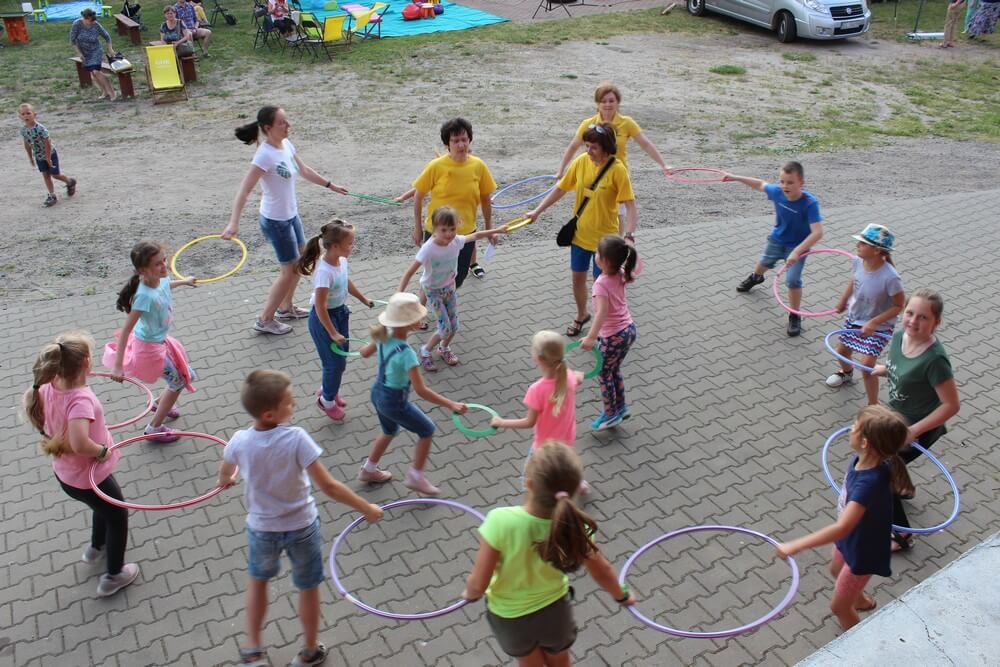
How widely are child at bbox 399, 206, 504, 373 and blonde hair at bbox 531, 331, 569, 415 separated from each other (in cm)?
196

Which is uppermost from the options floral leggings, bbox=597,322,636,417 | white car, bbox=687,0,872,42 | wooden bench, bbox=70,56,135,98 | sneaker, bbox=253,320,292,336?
white car, bbox=687,0,872,42

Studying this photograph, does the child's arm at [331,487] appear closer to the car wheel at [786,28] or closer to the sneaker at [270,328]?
the sneaker at [270,328]

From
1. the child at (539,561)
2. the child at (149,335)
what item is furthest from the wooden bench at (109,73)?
the child at (539,561)

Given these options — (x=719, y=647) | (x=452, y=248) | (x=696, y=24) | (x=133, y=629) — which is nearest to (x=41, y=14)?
(x=696, y=24)

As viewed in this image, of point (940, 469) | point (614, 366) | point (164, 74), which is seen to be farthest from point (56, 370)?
point (164, 74)

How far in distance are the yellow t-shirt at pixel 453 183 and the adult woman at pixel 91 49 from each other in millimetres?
11895

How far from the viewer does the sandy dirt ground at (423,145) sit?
1071cm

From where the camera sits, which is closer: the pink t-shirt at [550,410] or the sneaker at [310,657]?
the sneaker at [310,657]

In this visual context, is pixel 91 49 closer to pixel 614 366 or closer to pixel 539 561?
pixel 614 366

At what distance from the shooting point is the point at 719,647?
4.95 meters

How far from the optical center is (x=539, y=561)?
3.79 metres

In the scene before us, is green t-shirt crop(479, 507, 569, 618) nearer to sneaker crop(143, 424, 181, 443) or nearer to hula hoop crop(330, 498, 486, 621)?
hula hoop crop(330, 498, 486, 621)

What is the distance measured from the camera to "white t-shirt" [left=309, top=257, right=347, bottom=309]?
21.1 ft

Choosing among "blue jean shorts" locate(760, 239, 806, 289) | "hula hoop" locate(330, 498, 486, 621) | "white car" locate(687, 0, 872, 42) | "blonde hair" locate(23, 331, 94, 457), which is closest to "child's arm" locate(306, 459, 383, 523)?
"hula hoop" locate(330, 498, 486, 621)
